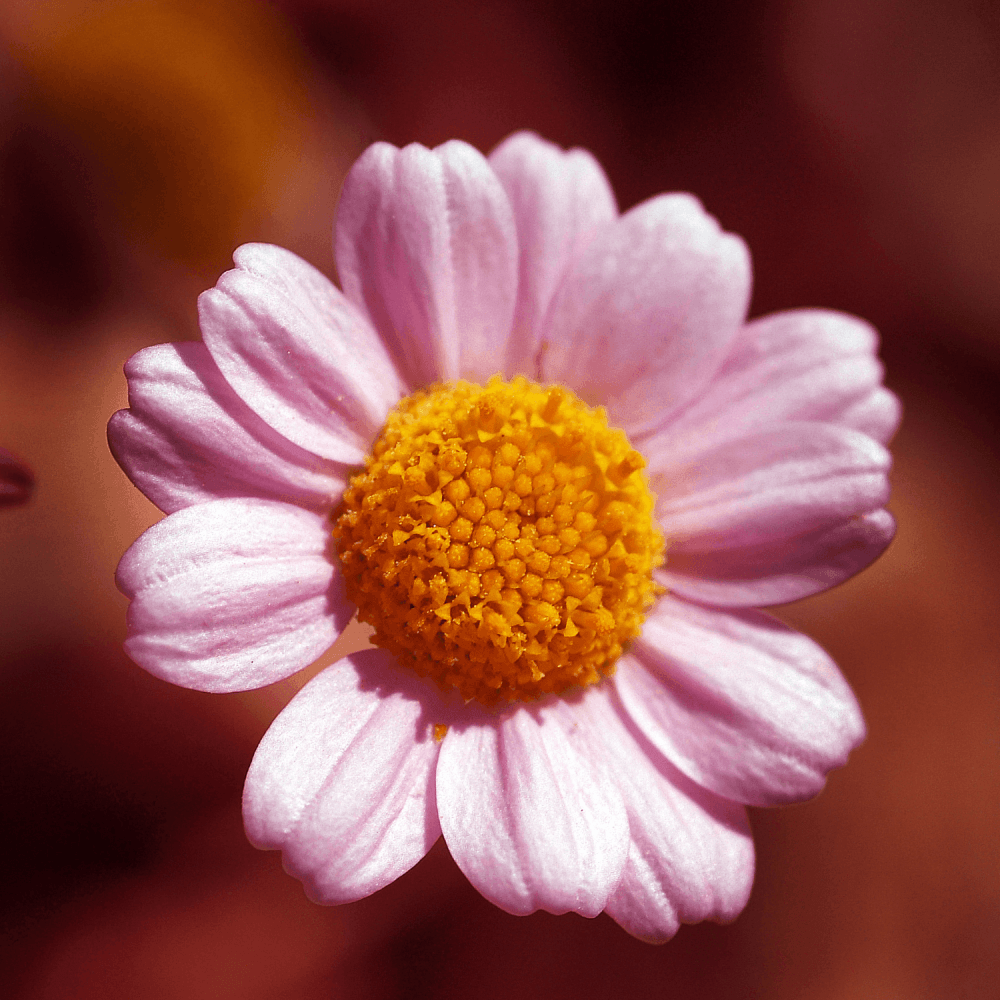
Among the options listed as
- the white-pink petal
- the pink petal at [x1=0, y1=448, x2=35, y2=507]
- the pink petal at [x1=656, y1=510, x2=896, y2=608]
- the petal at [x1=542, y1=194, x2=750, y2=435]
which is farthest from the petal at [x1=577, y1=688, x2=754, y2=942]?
the pink petal at [x1=0, y1=448, x2=35, y2=507]

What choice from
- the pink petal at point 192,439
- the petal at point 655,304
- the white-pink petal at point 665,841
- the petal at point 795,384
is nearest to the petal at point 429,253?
the petal at point 655,304

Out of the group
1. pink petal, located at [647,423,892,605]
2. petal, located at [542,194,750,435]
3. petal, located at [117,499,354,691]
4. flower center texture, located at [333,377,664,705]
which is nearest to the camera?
petal, located at [117,499,354,691]

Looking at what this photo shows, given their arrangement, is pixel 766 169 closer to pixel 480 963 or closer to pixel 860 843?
pixel 860 843

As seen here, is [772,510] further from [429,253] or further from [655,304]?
[429,253]

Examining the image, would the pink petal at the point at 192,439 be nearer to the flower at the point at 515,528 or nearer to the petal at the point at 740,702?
the flower at the point at 515,528

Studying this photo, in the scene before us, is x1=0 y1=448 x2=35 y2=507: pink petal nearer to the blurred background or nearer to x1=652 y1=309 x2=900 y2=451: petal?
the blurred background

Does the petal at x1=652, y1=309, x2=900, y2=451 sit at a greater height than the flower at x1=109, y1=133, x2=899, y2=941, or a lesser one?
greater
